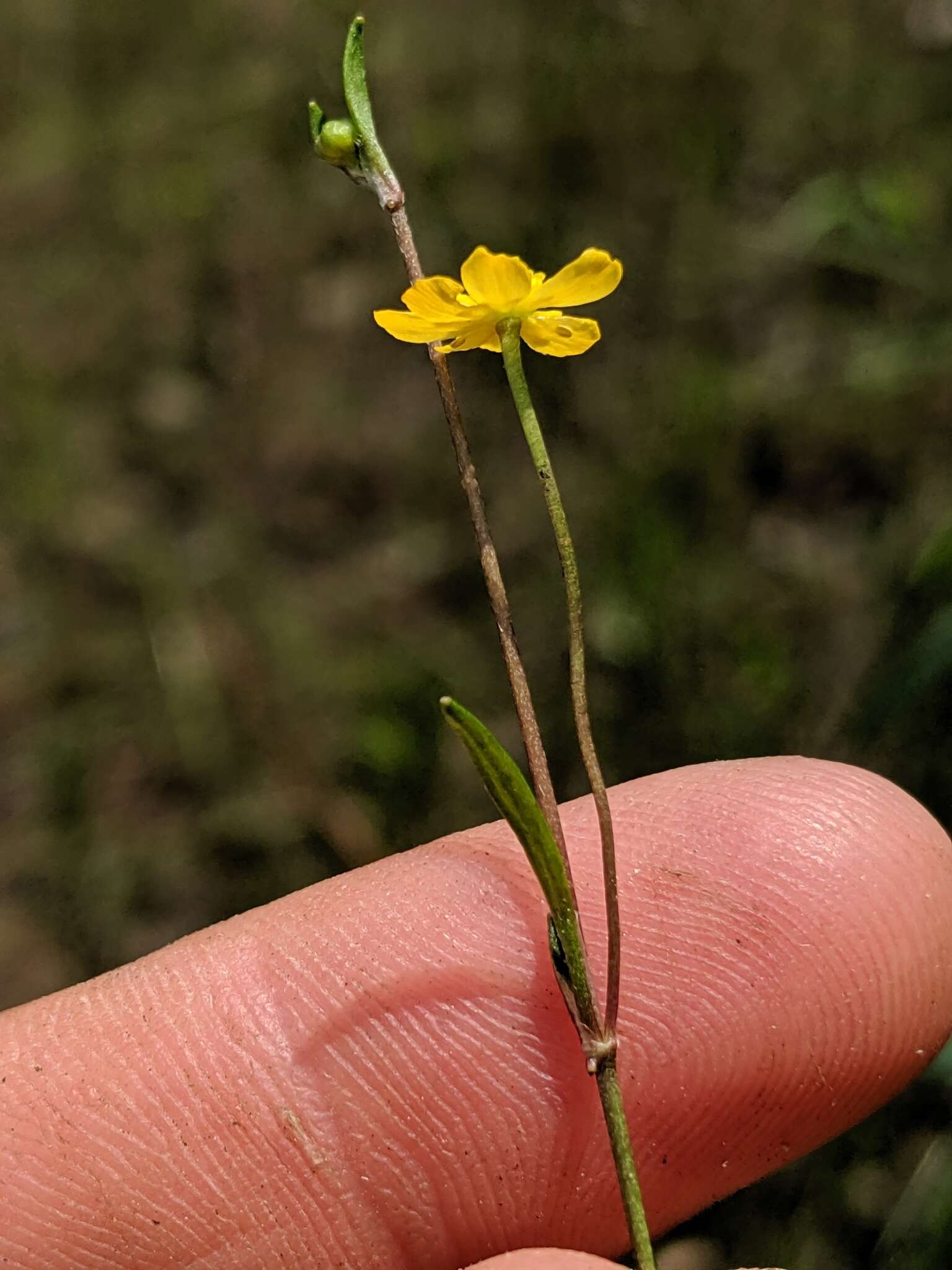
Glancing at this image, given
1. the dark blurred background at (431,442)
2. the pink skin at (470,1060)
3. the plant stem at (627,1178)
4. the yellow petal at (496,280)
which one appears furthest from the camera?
the dark blurred background at (431,442)

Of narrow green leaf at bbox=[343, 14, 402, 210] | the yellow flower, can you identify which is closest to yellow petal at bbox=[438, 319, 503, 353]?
the yellow flower

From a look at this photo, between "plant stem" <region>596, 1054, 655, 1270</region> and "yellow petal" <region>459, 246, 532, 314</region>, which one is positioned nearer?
"yellow petal" <region>459, 246, 532, 314</region>

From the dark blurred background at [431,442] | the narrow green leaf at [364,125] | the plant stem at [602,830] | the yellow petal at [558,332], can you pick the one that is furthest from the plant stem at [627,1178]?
the dark blurred background at [431,442]

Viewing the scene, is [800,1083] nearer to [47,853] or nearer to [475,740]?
[475,740]

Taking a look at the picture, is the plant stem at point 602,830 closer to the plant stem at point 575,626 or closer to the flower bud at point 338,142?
the plant stem at point 575,626

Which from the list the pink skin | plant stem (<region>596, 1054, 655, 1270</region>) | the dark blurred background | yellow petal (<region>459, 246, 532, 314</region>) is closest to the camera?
yellow petal (<region>459, 246, 532, 314</region>)

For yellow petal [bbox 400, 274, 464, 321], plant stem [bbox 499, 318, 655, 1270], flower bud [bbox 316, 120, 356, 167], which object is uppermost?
flower bud [bbox 316, 120, 356, 167]

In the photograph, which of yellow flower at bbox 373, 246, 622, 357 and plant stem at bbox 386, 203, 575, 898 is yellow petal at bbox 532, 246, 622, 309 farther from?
plant stem at bbox 386, 203, 575, 898

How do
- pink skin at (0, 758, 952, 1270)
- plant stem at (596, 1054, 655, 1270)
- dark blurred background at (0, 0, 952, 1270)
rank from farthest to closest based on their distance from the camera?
dark blurred background at (0, 0, 952, 1270) → pink skin at (0, 758, 952, 1270) → plant stem at (596, 1054, 655, 1270)
